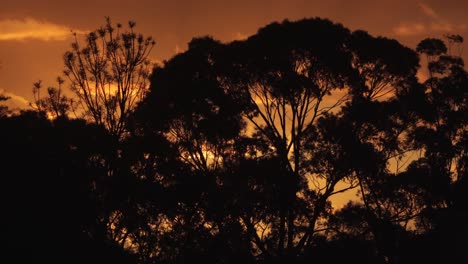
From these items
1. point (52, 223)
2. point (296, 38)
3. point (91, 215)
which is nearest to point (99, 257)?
point (91, 215)

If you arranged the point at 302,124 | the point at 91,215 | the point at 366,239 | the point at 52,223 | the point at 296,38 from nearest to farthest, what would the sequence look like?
1. the point at 52,223
2. the point at 91,215
3. the point at 296,38
4. the point at 302,124
5. the point at 366,239

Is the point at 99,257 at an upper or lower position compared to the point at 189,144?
lower

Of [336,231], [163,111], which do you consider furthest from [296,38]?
[336,231]

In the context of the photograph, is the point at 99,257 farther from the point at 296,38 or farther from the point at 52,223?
the point at 296,38

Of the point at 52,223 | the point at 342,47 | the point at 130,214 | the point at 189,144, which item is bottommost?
the point at 52,223

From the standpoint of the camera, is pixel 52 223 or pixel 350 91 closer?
pixel 52 223

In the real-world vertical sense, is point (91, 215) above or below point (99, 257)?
above

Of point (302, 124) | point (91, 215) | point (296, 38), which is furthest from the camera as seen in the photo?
point (302, 124)

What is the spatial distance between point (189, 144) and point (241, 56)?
231 inches

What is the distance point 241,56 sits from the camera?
26.3 m

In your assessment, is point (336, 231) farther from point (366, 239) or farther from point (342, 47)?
point (342, 47)

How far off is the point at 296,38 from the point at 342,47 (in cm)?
256

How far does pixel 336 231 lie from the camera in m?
27.6

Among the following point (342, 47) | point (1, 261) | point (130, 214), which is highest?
point (342, 47)
